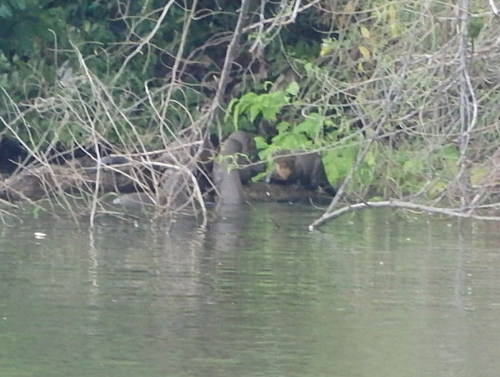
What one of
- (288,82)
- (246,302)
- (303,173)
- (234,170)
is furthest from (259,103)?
(246,302)

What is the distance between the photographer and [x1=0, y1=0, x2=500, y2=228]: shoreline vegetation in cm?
1265

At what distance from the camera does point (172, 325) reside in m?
8.29

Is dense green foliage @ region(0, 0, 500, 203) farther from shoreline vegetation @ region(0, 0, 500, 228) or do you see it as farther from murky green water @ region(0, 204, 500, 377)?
murky green water @ region(0, 204, 500, 377)

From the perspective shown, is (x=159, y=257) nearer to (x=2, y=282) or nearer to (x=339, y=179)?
(x=2, y=282)

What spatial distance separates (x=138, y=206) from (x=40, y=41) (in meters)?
4.11

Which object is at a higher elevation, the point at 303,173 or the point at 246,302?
the point at 303,173

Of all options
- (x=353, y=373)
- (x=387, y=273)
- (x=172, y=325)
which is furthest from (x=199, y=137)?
(x=353, y=373)

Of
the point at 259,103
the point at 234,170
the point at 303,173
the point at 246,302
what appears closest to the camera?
the point at 246,302

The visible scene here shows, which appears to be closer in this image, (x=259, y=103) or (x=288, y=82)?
(x=259, y=103)

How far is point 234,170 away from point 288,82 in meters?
→ 2.00

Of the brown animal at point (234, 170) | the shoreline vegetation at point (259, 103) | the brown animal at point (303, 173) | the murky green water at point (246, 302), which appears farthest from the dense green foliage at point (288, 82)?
the murky green water at point (246, 302)

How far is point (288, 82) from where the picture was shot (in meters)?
19.0

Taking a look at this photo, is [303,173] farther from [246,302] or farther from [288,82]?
[246,302]

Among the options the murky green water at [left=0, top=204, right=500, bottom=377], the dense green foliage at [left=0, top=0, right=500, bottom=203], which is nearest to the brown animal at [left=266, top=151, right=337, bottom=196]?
the dense green foliage at [left=0, top=0, right=500, bottom=203]
